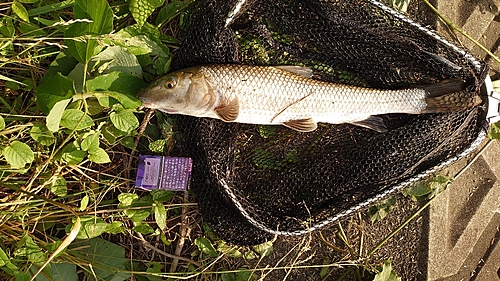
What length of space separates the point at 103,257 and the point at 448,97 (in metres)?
2.26

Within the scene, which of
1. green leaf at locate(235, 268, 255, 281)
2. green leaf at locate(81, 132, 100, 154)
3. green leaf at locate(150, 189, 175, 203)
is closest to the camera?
green leaf at locate(81, 132, 100, 154)

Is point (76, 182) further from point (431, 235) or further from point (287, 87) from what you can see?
point (431, 235)

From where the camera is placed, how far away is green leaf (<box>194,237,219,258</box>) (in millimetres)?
2562

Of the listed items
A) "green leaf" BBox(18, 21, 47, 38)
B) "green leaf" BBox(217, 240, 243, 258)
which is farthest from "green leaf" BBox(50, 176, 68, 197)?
"green leaf" BBox(217, 240, 243, 258)

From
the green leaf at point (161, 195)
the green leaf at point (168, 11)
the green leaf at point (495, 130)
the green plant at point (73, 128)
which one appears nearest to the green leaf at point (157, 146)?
the green plant at point (73, 128)

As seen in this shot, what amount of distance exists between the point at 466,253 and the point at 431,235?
Answer: 17.8 inches

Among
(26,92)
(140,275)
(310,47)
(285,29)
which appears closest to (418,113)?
(310,47)

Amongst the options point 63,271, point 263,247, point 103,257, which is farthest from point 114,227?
point 263,247

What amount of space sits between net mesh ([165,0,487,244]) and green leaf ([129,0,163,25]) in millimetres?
229

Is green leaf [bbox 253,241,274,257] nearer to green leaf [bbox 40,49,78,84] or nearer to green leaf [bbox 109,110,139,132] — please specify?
green leaf [bbox 109,110,139,132]

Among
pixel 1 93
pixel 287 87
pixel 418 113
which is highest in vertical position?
pixel 418 113

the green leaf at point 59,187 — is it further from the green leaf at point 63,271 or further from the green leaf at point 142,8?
the green leaf at point 142,8

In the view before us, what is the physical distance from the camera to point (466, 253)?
10.1 ft

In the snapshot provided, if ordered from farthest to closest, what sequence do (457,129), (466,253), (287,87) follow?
(466,253)
(457,129)
(287,87)
